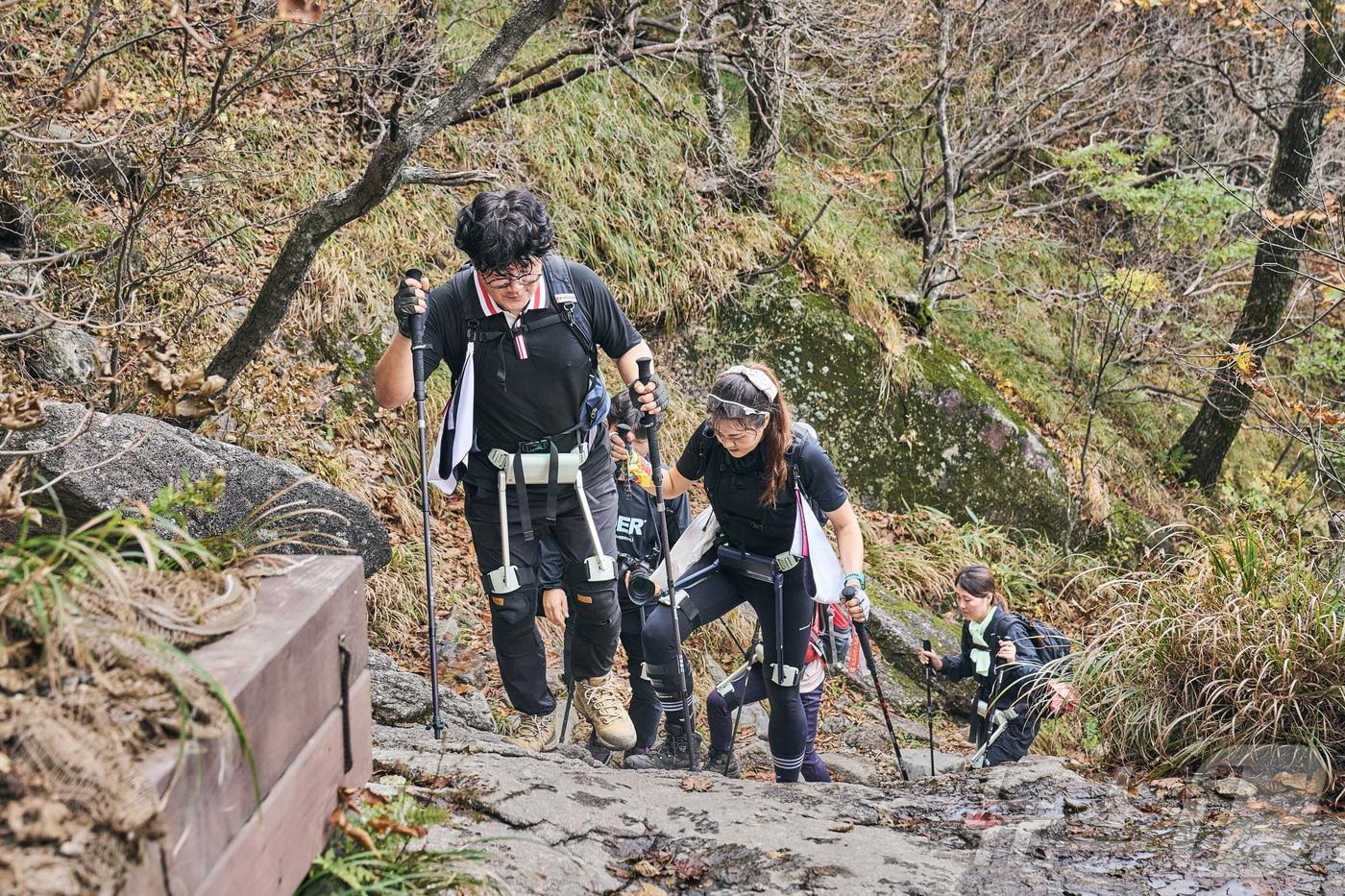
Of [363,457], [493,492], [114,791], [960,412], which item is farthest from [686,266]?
[114,791]

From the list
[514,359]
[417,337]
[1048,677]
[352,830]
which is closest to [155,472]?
[417,337]

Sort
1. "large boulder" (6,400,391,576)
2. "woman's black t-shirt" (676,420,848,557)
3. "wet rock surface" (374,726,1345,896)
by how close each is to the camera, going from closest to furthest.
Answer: "wet rock surface" (374,726,1345,896) < "large boulder" (6,400,391,576) < "woman's black t-shirt" (676,420,848,557)

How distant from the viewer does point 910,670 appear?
8781 mm

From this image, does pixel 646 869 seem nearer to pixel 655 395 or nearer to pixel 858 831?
pixel 858 831

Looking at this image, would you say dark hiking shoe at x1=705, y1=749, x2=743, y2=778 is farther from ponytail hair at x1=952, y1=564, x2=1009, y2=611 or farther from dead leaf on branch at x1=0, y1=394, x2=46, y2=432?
dead leaf on branch at x1=0, y1=394, x2=46, y2=432

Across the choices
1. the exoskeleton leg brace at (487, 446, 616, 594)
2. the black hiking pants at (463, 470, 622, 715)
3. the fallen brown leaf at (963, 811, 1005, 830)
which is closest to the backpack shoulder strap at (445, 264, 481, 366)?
the exoskeleton leg brace at (487, 446, 616, 594)

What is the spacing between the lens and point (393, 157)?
5.00 metres

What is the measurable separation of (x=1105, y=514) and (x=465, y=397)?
861 cm

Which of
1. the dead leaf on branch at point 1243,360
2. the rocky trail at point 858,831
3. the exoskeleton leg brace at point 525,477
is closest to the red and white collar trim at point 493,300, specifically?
the exoskeleton leg brace at point 525,477

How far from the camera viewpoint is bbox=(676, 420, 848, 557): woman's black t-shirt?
5.36 meters

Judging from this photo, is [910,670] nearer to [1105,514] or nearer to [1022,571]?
[1022,571]

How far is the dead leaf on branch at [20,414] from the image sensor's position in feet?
9.85

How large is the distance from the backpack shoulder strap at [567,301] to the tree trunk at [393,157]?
84 cm

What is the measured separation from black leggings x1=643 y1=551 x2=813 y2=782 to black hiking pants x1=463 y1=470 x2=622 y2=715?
0.30m
